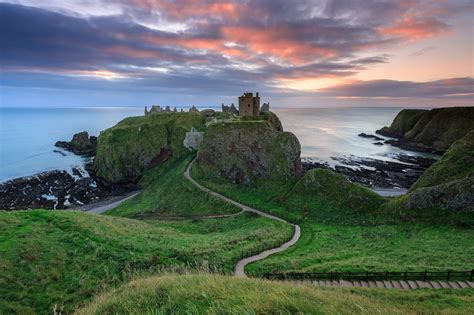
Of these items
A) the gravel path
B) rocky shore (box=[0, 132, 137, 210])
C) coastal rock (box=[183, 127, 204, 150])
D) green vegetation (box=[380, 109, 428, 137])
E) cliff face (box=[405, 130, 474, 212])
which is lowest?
the gravel path

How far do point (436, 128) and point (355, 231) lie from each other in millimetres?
149602

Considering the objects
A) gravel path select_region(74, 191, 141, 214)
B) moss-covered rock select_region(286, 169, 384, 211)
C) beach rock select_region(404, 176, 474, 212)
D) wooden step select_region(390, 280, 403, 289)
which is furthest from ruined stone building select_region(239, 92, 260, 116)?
wooden step select_region(390, 280, 403, 289)

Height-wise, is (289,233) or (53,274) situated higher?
(53,274)

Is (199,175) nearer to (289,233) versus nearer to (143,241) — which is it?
(289,233)

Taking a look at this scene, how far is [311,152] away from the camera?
12462 cm

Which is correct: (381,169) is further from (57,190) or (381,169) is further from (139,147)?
(57,190)

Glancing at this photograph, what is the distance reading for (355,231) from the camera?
36406 mm

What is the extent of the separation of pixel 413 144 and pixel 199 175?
12516 cm

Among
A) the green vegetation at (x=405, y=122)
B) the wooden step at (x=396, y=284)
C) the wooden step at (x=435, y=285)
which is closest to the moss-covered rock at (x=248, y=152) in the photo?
the wooden step at (x=396, y=284)

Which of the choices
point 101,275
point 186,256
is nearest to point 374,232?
point 186,256

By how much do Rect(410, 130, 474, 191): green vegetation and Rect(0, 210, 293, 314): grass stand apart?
3288cm

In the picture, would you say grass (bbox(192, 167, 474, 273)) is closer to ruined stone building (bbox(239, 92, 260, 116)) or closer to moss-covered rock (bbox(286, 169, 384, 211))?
moss-covered rock (bbox(286, 169, 384, 211))

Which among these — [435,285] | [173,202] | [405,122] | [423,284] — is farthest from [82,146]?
[405,122]

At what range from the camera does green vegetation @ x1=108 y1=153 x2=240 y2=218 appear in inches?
2035
